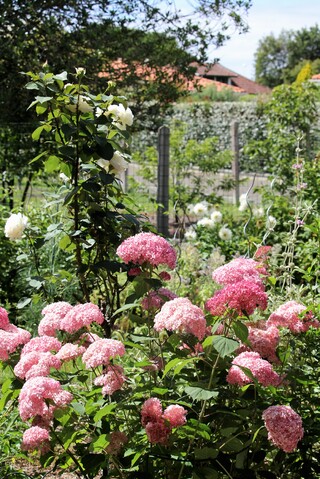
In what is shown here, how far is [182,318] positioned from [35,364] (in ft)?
1.62

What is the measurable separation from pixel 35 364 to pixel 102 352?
26cm

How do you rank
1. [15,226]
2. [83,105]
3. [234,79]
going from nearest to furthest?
[83,105]
[15,226]
[234,79]

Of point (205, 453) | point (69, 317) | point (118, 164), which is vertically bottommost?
point (205, 453)

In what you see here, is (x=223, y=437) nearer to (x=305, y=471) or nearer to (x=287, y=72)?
(x=305, y=471)

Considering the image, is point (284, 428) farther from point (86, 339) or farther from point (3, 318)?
point (3, 318)

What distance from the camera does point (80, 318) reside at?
2357mm

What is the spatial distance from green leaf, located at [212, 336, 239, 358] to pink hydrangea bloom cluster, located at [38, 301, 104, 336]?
417 mm

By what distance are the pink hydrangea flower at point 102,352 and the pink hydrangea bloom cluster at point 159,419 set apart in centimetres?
17

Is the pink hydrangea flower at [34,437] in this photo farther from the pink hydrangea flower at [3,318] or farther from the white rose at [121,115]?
the white rose at [121,115]

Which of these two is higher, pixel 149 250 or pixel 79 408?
pixel 149 250

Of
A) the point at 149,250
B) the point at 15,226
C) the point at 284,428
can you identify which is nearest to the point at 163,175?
the point at 15,226

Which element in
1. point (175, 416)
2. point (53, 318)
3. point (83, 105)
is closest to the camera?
point (175, 416)

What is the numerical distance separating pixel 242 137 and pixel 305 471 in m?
17.8

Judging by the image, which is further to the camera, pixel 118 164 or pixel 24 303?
pixel 24 303
